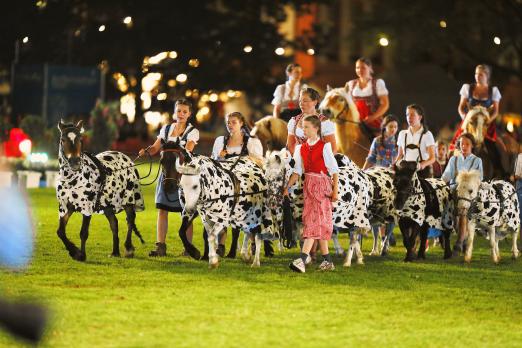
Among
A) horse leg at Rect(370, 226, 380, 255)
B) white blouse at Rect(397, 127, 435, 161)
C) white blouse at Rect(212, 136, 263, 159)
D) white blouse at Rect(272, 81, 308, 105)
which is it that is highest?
white blouse at Rect(272, 81, 308, 105)

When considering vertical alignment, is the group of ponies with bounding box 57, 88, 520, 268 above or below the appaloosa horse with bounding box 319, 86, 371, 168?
below

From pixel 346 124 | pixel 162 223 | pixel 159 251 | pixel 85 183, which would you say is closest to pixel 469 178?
pixel 346 124

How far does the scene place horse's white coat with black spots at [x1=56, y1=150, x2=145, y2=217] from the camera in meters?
A: 15.5

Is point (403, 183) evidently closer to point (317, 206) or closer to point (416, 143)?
point (416, 143)

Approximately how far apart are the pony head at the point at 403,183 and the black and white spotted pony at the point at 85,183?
3.33 metres

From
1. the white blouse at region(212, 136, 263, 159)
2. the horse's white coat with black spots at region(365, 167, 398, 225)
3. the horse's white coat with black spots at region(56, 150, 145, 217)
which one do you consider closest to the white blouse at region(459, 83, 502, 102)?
the horse's white coat with black spots at region(365, 167, 398, 225)

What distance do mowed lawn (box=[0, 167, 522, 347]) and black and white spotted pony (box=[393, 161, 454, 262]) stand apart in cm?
38

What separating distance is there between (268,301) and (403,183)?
4663 mm

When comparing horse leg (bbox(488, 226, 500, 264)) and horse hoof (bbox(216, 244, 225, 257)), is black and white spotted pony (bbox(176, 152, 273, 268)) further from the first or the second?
horse leg (bbox(488, 226, 500, 264))

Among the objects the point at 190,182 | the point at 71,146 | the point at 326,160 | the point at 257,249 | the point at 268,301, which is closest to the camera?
the point at 268,301

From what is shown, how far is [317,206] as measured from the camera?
47.8 ft

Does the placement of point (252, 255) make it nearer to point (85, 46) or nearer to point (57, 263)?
point (57, 263)

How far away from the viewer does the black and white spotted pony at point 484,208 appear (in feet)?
54.5

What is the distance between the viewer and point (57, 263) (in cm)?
1536
